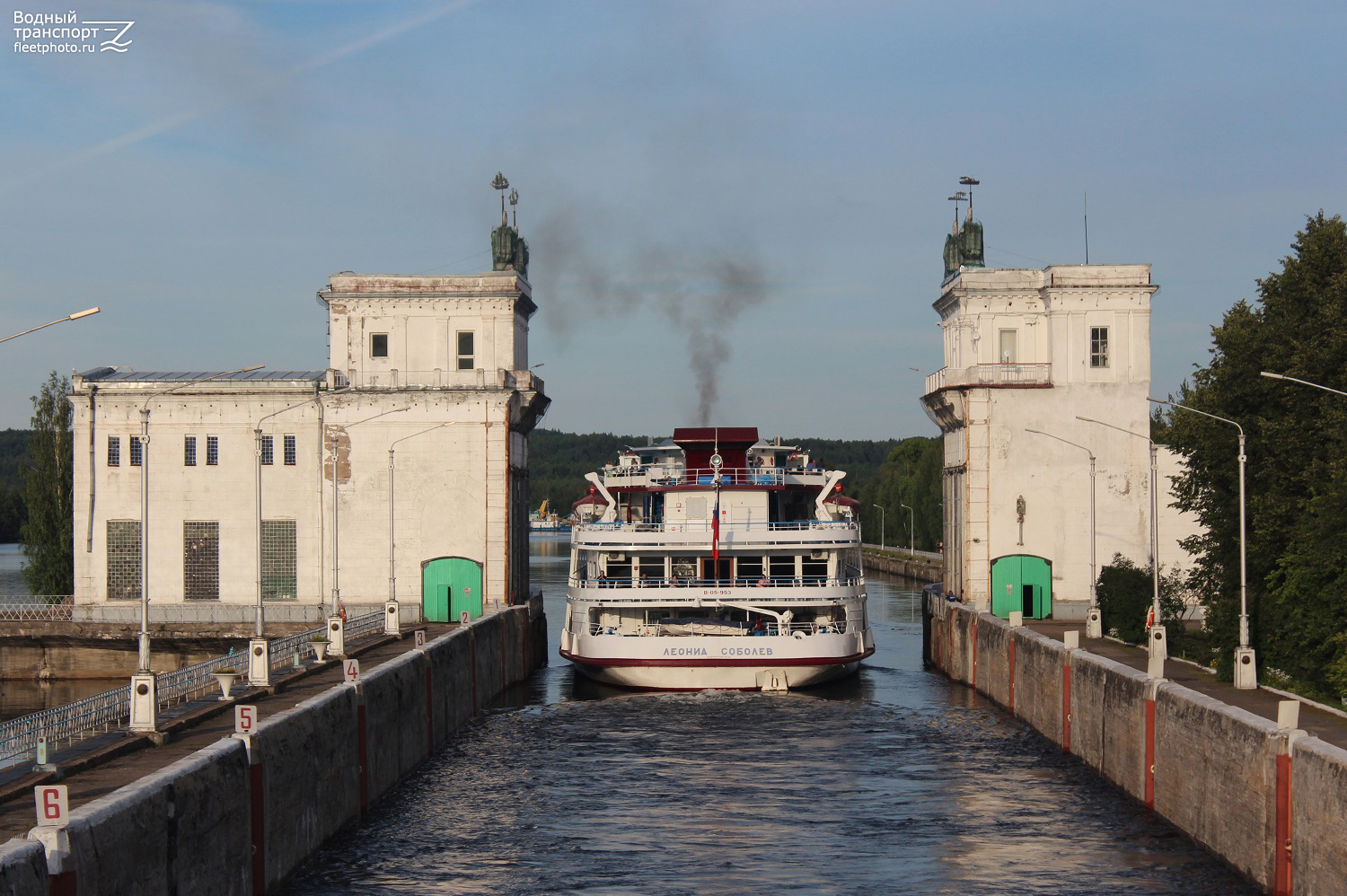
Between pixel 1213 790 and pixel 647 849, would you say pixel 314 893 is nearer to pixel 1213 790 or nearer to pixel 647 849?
pixel 647 849

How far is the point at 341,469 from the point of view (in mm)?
63906

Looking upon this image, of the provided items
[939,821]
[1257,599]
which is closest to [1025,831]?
[939,821]

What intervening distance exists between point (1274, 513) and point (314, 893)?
28.0 meters

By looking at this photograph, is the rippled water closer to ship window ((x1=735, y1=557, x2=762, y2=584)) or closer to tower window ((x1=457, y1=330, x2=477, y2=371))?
ship window ((x1=735, y1=557, x2=762, y2=584))

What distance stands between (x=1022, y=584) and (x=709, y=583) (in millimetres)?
15374

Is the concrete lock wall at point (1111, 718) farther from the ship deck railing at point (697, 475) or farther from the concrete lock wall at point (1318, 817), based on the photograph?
the ship deck railing at point (697, 475)

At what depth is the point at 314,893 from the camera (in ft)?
90.6

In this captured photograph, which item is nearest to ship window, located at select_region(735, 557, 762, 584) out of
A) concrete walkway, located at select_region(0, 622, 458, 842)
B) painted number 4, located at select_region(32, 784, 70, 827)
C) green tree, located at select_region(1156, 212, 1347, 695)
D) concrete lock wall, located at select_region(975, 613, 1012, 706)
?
concrete lock wall, located at select_region(975, 613, 1012, 706)

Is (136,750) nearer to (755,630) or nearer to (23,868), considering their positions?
(23,868)

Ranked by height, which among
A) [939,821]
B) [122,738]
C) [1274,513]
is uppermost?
[1274,513]

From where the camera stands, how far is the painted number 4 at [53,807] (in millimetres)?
18203

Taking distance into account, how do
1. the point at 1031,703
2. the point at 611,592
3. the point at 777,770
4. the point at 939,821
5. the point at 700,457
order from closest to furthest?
1. the point at 939,821
2. the point at 777,770
3. the point at 1031,703
4. the point at 611,592
5. the point at 700,457

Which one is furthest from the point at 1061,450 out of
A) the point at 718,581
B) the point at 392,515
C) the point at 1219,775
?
the point at 1219,775

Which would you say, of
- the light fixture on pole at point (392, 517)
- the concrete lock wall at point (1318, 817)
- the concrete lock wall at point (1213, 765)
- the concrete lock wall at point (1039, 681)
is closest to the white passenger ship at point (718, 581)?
the concrete lock wall at point (1039, 681)
